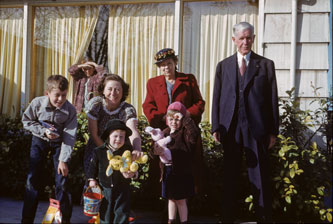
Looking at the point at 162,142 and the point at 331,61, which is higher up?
the point at 331,61

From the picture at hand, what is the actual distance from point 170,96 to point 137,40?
2.25 metres

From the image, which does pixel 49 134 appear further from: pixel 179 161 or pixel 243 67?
pixel 243 67

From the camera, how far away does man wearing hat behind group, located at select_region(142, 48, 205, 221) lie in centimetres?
368

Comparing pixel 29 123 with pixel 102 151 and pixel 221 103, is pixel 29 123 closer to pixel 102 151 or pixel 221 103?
pixel 102 151

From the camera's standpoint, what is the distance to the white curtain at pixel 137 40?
5.68 m

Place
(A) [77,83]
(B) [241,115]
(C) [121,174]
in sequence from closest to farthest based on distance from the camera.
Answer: (C) [121,174], (B) [241,115], (A) [77,83]

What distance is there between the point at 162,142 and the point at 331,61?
3.08 meters

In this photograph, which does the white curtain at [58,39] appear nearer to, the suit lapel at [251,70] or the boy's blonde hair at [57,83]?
the boy's blonde hair at [57,83]

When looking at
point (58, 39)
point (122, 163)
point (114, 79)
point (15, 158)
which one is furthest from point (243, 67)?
point (58, 39)

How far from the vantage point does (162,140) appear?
345 centimetres

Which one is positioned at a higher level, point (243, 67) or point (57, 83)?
point (243, 67)

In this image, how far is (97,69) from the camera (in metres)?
5.62

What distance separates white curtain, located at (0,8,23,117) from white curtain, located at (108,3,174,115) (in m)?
1.55

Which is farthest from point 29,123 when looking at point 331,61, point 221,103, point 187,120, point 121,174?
point 331,61
